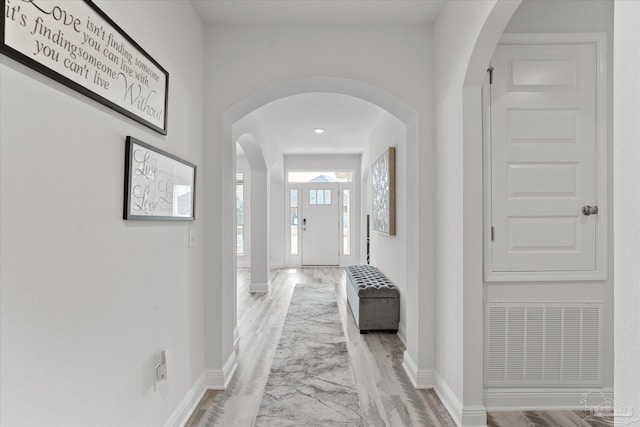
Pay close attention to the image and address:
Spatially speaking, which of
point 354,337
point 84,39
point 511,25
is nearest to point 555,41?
point 511,25

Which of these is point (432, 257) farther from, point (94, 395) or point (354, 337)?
point (94, 395)

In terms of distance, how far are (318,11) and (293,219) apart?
6310 millimetres

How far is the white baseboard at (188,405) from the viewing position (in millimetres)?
1969

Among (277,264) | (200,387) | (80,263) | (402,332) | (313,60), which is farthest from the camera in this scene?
(277,264)

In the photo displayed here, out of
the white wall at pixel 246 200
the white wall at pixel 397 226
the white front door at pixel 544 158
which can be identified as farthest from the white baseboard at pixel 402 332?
the white wall at pixel 246 200


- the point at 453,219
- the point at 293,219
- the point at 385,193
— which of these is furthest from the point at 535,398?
the point at 293,219

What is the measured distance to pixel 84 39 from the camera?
1209 millimetres

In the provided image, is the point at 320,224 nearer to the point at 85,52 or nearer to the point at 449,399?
the point at 449,399

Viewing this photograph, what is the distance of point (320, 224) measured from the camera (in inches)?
333

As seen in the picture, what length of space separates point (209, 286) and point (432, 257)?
1.57 metres

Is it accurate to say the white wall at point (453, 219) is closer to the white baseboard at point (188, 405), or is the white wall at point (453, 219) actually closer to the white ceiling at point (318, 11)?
the white ceiling at point (318, 11)

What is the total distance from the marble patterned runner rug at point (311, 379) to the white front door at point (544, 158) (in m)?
1.29
